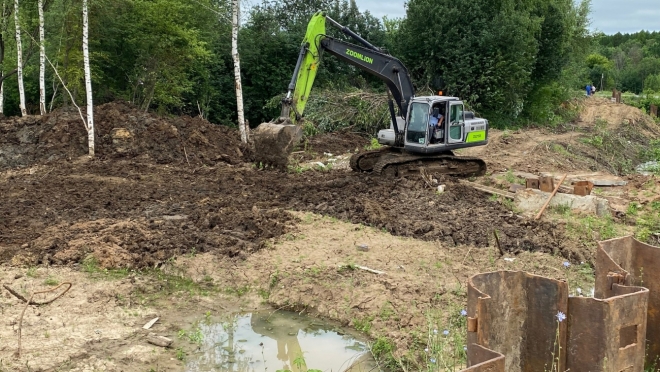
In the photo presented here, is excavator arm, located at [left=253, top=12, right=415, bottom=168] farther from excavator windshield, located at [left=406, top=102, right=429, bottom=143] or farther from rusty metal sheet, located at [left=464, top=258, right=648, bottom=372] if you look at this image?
rusty metal sheet, located at [left=464, top=258, right=648, bottom=372]

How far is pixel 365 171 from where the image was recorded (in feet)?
49.0

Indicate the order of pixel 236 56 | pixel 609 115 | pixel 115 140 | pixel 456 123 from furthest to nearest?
pixel 609 115
pixel 236 56
pixel 115 140
pixel 456 123

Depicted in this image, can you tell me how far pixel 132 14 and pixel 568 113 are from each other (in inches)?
888

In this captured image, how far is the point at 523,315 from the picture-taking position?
4.54 metres

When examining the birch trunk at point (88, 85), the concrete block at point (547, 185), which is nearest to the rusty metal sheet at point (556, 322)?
the concrete block at point (547, 185)

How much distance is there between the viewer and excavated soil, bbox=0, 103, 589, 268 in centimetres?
895

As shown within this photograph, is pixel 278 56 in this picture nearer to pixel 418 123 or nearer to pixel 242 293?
pixel 418 123

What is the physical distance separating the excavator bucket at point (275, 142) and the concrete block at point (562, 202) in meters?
4.77

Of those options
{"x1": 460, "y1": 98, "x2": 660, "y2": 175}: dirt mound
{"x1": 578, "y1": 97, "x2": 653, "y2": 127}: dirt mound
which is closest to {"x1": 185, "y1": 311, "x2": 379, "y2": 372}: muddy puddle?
{"x1": 460, "y1": 98, "x2": 660, "y2": 175}: dirt mound

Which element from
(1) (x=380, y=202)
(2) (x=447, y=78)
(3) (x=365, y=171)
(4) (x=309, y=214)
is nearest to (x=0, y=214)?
(4) (x=309, y=214)

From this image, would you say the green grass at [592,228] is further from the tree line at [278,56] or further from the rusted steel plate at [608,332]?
the tree line at [278,56]

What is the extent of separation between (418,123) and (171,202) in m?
5.50

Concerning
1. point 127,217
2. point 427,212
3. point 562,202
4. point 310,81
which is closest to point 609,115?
point 310,81

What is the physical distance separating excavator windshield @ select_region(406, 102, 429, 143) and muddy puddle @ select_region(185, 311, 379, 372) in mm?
7192
